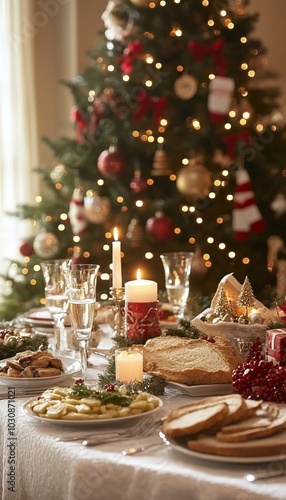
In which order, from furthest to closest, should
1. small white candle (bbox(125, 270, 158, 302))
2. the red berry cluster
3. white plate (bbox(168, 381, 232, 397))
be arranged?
small white candle (bbox(125, 270, 158, 302)) < white plate (bbox(168, 381, 232, 397)) < the red berry cluster

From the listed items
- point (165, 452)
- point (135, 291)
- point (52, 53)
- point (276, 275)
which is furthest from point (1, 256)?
point (165, 452)

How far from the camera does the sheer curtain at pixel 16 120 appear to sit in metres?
6.07

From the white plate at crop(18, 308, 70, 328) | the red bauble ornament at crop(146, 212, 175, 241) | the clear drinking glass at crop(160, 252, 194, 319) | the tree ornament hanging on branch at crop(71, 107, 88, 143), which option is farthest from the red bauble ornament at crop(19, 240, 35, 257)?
the clear drinking glass at crop(160, 252, 194, 319)

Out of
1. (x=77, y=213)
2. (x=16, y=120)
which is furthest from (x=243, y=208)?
(x=16, y=120)

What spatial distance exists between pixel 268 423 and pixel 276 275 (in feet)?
11.9

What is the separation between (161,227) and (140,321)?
270cm

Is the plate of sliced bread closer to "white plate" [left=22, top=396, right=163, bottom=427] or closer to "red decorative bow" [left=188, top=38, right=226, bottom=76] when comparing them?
"white plate" [left=22, top=396, right=163, bottom=427]

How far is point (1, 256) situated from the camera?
6.24 m

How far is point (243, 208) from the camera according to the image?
16.0 ft

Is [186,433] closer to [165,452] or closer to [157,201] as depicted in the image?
[165,452]

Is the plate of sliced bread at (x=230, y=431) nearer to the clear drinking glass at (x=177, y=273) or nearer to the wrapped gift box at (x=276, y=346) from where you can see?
the wrapped gift box at (x=276, y=346)

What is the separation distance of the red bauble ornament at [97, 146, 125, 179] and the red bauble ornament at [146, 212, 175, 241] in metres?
0.36

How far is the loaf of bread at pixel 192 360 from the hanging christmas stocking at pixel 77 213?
10.4 feet

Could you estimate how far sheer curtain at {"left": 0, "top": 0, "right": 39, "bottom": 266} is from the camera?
19.9ft
